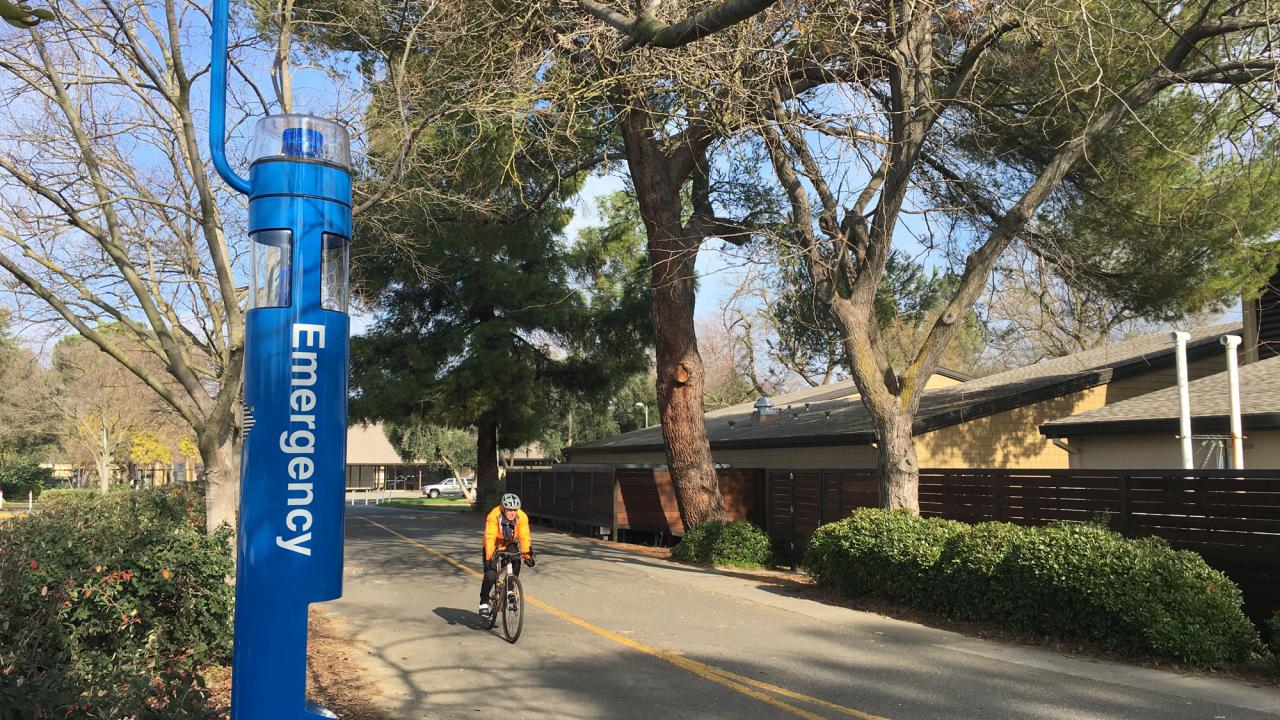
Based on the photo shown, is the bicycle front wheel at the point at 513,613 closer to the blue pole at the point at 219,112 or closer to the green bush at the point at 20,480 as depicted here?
the blue pole at the point at 219,112

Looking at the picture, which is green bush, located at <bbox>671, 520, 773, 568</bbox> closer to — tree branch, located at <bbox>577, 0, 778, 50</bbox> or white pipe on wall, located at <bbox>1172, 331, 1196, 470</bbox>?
white pipe on wall, located at <bbox>1172, 331, 1196, 470</bbox>

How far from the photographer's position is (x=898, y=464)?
1366cm

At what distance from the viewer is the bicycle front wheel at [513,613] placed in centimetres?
1022

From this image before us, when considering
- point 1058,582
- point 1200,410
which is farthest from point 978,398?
point 1058,582

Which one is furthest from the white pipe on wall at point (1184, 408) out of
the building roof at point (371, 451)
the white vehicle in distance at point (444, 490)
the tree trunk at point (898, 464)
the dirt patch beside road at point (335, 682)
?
the building roof at point (371, 451)

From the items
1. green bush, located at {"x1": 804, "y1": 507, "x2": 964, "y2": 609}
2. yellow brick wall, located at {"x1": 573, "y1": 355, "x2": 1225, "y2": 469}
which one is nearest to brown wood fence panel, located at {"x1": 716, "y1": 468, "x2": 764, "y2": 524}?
yellow brick wall, located at {"x1": 573, "y1": 355, "x2": 1225, "y2": 469}

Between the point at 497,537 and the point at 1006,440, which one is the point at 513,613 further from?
the point at 1006,440

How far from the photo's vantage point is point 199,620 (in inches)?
318

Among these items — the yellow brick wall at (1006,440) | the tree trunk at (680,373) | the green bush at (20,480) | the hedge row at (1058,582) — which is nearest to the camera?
the hedge row at (1058,582)

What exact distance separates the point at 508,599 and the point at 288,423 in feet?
22.8

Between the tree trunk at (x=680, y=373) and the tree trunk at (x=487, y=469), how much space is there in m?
17.9

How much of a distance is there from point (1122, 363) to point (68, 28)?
760 inches

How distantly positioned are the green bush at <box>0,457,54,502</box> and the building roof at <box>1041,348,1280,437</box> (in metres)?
60.8

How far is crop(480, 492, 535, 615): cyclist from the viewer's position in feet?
35.9
